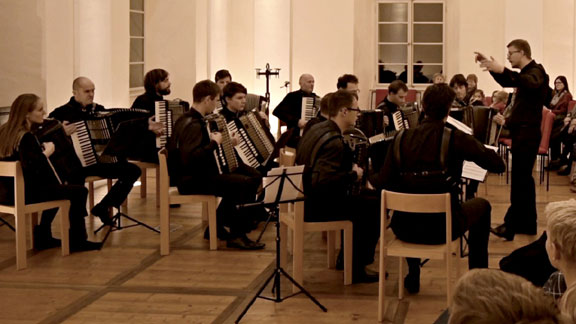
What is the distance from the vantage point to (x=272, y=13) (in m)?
15.5

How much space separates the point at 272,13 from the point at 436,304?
34.1 feet

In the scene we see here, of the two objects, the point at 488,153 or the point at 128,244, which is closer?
the point at 488,153

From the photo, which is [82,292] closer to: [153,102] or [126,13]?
[153,102]

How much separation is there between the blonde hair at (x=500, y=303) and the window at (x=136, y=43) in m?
11.8

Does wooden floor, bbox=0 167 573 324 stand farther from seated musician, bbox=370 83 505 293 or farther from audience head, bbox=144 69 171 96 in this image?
audience head, bbox=144 69 171 96

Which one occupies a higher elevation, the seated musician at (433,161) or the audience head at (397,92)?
the audience head at (397,92)

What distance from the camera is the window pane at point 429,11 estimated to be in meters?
17.5

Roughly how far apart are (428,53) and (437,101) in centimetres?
1206

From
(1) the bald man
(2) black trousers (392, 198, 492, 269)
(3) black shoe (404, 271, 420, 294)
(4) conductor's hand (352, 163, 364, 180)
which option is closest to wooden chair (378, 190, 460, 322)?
(2) black trousers (392, 198, 492, 269)

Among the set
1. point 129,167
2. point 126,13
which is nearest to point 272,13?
point 126,13

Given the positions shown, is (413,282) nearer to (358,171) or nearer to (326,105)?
(358,171)

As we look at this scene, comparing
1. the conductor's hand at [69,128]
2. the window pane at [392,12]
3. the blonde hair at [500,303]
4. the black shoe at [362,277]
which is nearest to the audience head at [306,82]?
the conductor's hand at [69,128]

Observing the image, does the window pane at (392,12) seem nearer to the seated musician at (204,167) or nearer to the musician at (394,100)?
the musician at (394,100)

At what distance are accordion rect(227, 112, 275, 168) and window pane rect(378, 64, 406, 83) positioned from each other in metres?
9.98
